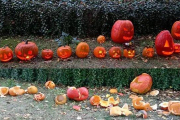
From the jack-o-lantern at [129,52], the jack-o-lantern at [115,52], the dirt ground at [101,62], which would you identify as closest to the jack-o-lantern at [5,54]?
the dirt ground at [101,62]

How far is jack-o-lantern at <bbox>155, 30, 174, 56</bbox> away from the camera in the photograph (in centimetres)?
652

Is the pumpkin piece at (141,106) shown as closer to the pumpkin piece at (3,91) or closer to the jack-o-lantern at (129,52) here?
the jack-o-lantern at (129,52)

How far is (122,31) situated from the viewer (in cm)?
718

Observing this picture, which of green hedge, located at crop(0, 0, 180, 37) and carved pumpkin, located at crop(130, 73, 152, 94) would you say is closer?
carved pumpkin, located at crop(130, 73, 152, 94)

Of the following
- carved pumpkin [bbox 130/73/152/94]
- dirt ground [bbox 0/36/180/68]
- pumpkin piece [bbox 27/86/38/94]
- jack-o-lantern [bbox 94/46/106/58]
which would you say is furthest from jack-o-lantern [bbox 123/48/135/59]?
pumpkin piece [bbox 27/86/38/94]

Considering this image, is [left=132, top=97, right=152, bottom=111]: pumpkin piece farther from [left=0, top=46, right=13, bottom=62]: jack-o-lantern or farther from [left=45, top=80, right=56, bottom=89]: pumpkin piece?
[left=0, top=46, right=13, bottom=62]: jack-o-lantern

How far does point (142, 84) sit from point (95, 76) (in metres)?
0.89

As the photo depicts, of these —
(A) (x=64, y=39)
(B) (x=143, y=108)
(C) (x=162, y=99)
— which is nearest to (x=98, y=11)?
(A) (x=64, y=39)

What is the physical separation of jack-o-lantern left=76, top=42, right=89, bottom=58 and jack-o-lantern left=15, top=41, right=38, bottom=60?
2.73 ft

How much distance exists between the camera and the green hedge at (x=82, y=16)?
777 centimetres

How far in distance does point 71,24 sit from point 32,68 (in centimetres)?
202

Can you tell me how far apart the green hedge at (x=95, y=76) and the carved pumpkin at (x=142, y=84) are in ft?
0.70

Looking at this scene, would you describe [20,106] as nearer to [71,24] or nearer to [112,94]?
[112,94]

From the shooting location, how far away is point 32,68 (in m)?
6.36
